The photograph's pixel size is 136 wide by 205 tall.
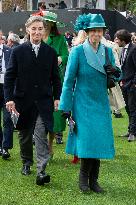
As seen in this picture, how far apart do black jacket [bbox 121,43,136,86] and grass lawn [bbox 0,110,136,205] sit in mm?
1818

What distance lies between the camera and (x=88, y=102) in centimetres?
714

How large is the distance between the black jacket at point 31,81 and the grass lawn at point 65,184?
2.56 feet

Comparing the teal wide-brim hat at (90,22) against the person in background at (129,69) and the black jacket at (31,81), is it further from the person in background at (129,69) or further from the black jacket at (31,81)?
the person in background at (129,69)

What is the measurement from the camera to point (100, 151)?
7.11 metres

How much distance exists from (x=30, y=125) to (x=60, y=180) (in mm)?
769

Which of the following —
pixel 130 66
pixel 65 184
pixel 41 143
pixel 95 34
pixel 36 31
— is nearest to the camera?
pixel 95 34

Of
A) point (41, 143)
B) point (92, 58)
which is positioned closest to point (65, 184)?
point (41, 143)

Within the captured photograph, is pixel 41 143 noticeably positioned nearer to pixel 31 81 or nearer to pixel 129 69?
pixel 31 81

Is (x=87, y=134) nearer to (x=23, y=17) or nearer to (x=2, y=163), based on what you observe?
(x=2, y=163)

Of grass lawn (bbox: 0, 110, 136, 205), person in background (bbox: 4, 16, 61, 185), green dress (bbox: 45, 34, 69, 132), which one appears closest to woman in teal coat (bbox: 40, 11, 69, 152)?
green dress (bbox: 45, 34, 69, 132)

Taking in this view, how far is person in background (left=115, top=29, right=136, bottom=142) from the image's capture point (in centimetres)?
1146

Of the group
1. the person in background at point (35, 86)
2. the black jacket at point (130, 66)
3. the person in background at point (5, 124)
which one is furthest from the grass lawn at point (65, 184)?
the black jacket at point (130, 66)

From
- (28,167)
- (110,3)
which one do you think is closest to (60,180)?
(28,167)

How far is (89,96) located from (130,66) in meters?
4.53
